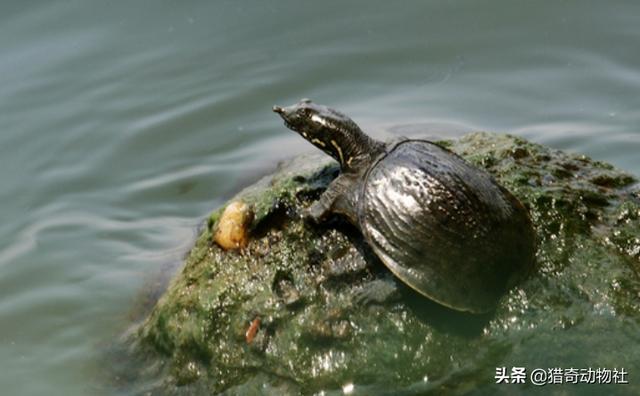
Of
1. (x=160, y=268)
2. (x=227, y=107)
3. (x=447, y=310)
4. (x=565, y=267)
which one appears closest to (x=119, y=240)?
(x=160, y=268)

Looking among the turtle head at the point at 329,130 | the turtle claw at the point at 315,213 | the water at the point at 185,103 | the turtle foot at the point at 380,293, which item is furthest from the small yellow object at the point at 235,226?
the water at the point at 185,103

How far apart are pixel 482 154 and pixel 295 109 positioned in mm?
895

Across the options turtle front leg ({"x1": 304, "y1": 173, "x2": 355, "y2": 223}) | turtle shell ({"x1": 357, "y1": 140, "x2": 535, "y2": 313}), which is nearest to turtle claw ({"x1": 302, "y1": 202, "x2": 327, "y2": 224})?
turtle front leg ({"x1": 304, "y1": 173, "x2": 355, "y2": 223})

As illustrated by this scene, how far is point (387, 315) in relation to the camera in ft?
11.4

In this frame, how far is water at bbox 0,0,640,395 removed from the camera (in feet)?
16.1

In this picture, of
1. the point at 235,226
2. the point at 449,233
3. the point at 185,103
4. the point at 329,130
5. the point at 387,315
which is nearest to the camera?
the point at 449,233

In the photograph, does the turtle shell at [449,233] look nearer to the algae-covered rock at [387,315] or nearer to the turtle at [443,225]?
the turtle at [443,225]

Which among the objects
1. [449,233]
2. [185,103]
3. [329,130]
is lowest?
[185,103]

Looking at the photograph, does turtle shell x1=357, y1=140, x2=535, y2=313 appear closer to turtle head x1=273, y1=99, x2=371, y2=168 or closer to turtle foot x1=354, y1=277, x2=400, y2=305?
turtle foot x1=354, y1=277, x2=400, y2=305

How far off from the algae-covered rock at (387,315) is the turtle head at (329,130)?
0.75 ft

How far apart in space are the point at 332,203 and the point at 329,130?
47 centimetres

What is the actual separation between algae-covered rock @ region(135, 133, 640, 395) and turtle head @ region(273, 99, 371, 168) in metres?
0.23

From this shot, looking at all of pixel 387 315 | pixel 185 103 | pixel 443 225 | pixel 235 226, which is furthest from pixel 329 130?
pixel 185 103

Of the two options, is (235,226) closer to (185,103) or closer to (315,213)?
(315,213)
